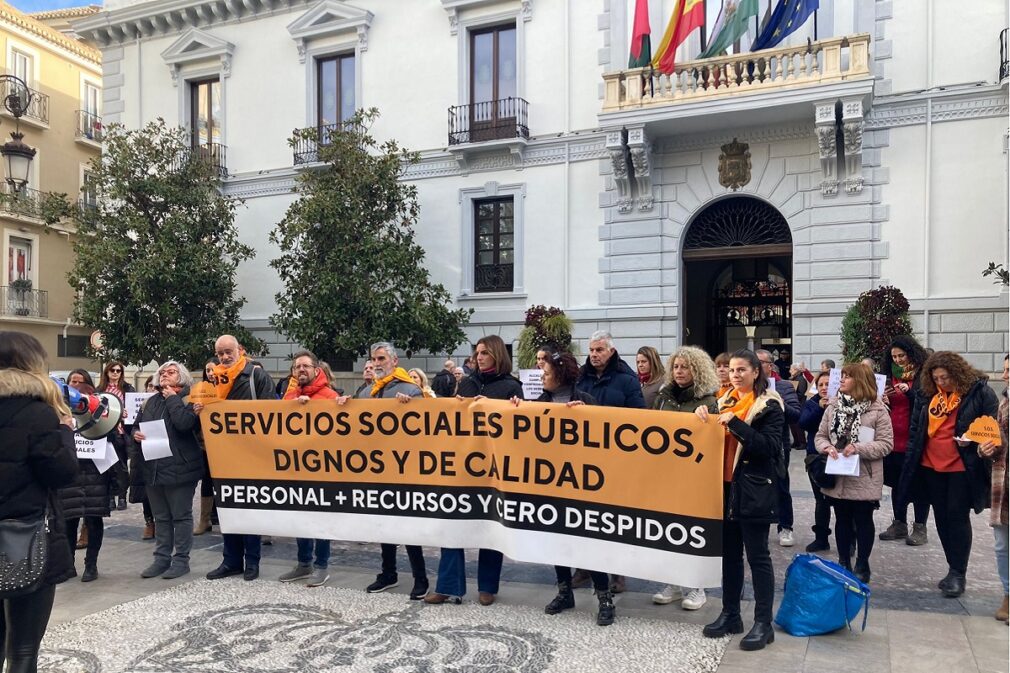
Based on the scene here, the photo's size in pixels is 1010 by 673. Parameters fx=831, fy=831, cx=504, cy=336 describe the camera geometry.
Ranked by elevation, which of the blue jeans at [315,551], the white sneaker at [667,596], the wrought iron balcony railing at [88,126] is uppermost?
the wrought iron balcony railing at [88,126]

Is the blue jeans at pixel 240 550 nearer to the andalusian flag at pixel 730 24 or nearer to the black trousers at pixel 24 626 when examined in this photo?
the black trousers at pixel 24 626

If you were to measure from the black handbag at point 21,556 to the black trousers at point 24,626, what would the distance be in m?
0.13

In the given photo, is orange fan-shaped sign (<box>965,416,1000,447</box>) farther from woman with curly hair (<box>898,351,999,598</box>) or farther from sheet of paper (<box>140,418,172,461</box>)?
sheet of paper (<box>140,418,172,461</box>)

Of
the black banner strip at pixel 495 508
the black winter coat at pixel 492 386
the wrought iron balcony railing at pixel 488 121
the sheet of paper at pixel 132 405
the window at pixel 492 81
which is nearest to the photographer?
the black banner strip at pixel 495 508

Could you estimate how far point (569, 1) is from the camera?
17656 mm

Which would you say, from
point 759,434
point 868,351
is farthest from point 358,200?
point 759,434

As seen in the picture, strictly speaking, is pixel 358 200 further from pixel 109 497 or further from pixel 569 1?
pixel 109 497

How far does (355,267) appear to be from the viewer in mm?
16891

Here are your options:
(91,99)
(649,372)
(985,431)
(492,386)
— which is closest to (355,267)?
(649,372)

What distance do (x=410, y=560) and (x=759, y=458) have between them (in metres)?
2.66

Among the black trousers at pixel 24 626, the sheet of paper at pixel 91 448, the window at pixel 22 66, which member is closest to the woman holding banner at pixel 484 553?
the black trousers at pixel 24 626

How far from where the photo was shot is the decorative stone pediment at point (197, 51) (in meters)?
21.0

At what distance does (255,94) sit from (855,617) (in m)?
19.4

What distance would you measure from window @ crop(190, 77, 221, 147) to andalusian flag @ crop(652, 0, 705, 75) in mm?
11836
